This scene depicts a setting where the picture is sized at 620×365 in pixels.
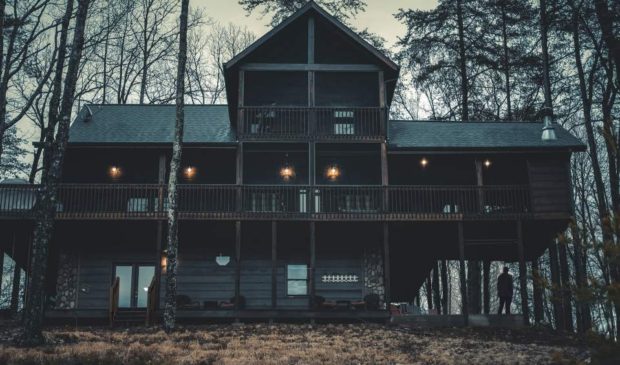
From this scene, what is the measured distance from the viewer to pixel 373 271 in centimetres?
2486

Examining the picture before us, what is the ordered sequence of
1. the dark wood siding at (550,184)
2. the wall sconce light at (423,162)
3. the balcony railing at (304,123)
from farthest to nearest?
1. the wall sconce light at (423,162)
2. the balcony railing at (304,123)
3. the dark wood siding at (550,184)

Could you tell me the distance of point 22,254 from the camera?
25.2 m

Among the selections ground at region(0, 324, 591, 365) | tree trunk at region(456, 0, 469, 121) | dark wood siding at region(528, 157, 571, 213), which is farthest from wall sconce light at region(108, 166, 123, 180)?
tree trunk at region(456, 0, 469, 121)

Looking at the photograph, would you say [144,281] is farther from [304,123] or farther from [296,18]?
[296,18]

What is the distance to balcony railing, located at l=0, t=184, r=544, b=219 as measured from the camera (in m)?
22.7

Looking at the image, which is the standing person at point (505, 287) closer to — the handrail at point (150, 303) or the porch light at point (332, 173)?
the porch light at point (332, 173)

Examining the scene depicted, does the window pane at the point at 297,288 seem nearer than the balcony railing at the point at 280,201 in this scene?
No

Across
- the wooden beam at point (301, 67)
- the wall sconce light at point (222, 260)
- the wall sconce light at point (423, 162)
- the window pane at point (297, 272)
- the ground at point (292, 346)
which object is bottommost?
the ground at point (292, 346)

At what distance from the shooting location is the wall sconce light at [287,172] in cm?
2530

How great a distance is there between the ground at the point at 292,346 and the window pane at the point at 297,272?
13.9 ft

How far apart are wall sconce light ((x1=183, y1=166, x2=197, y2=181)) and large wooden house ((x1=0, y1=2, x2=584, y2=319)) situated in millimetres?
61

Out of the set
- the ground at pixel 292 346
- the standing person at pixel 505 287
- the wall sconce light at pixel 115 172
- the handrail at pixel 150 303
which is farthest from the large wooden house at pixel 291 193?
the ground at pixel 292 346

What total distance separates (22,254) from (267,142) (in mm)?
9932

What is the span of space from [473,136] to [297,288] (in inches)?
328
